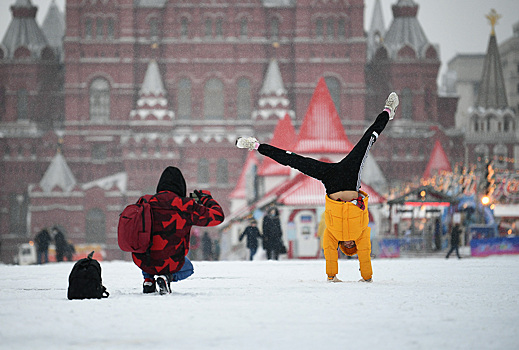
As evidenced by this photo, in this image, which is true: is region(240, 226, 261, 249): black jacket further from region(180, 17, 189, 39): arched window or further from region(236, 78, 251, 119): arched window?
region(180, 17, 189, 39): arched window

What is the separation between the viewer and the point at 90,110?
5341 centimetres

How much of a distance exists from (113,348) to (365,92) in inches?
1949

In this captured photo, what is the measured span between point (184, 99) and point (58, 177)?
9.06m

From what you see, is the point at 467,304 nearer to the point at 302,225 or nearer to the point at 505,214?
the point at 302,225

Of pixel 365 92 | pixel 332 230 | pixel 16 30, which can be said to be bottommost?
pixel 332 230

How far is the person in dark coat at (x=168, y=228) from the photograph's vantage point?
25.8 feet

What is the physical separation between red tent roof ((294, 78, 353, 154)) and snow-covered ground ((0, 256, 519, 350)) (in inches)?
828

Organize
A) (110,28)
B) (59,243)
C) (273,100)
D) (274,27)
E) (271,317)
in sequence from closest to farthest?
(271,317) → (59,243) → (273,100) → (110,28) → (274,27)

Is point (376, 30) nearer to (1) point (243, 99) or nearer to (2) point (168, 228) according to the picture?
(1) point (243, 99)

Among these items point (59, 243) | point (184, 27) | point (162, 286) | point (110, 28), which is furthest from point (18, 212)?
point (162, 286)

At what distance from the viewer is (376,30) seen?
210 feet

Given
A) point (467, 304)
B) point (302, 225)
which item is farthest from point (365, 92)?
point (467, 304)

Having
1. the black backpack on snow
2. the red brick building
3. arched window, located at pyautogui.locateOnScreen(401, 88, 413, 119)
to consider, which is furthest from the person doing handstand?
arched window, located at pyautogui.locateOnScreen(401, 88, 413, 119)

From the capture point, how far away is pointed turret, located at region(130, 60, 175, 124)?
2028 inches
